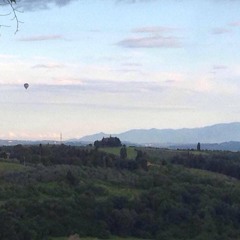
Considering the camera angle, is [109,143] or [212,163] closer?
[212,163]

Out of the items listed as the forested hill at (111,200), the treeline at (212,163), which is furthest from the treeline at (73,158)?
the treeline at (212,163)

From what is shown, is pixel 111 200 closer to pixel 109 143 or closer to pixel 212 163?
pixel 212 163

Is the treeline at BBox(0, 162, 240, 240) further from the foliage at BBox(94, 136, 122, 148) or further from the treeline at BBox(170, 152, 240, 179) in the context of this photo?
the foliage at BBox(94, 136, 122, 148)

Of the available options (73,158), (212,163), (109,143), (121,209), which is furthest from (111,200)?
(109,143)

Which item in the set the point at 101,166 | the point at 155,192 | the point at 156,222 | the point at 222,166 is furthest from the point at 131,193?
the point at 222,166

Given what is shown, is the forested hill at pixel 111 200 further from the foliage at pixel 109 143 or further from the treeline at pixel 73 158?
the foliage at pixel 109 143
